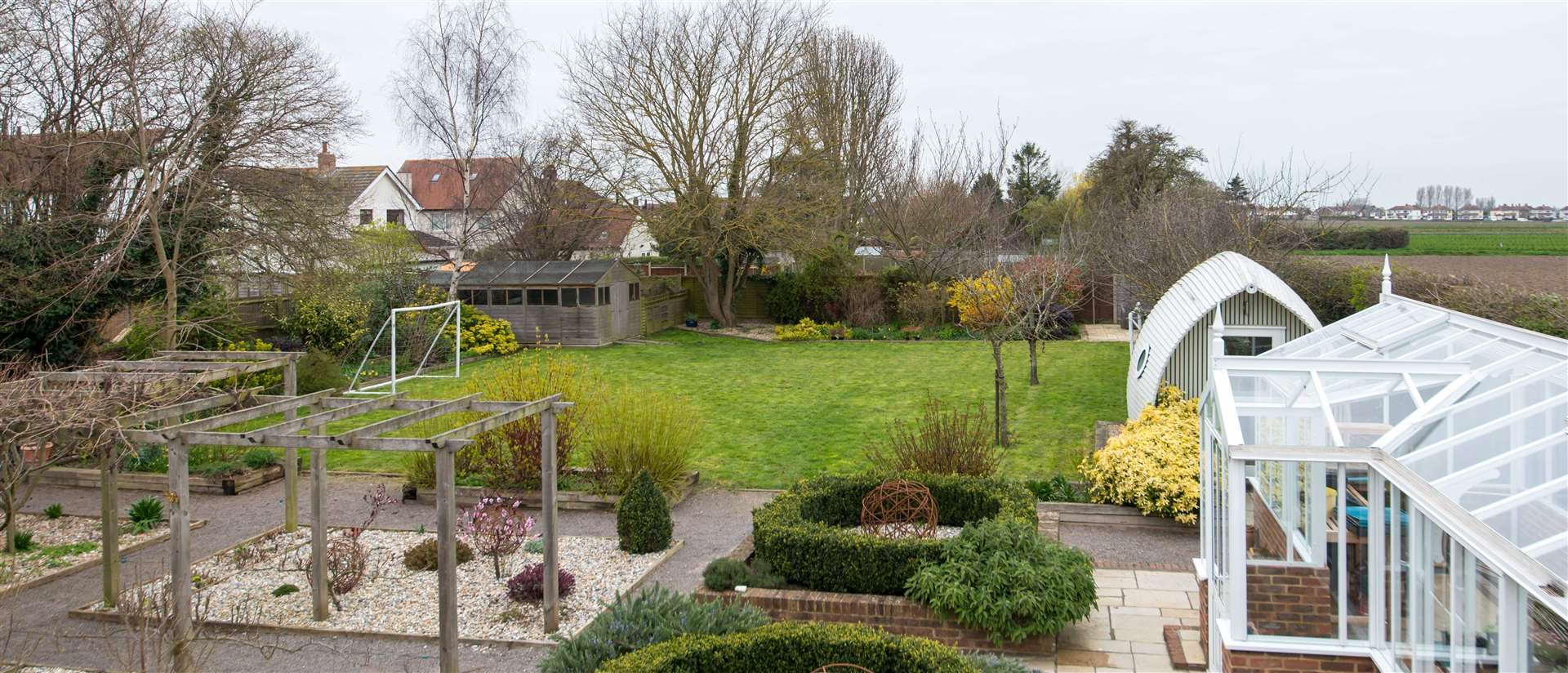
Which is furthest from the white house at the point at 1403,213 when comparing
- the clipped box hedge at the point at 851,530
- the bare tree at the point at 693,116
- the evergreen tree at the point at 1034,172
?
the clipped box hedge at the point at 851,530

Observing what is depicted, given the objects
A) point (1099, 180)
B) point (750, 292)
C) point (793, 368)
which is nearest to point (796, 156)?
point (750, 292)

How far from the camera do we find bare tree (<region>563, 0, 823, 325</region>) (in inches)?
1131

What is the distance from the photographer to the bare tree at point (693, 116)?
2872 cm

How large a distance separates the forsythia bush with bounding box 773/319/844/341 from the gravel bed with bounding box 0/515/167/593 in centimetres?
A: 1972

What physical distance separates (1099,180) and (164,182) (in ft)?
108

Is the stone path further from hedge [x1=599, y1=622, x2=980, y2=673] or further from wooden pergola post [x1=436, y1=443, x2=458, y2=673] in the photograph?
wooden pergola post [x1=436, y1=443, x2=458, y2=673]

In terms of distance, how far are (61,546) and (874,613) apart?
8891mm

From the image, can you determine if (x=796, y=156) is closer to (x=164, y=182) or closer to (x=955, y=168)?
(x=955, y=168)

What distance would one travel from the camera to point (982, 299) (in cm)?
2430

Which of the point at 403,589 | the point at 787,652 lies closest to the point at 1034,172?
the point at 403,589

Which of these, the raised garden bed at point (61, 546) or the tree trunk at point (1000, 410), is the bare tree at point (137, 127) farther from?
the tree trunk at point (1000, 410)

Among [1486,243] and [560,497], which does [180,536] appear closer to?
[560,497]

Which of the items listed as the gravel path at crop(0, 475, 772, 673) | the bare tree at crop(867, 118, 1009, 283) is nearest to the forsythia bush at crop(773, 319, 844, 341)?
the bare tree at crop(867, 118, 1009, 283)

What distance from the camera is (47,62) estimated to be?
50.8ft
